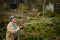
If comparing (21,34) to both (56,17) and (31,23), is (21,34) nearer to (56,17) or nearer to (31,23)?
(31,23)

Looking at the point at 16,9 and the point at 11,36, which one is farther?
the point at 16,9

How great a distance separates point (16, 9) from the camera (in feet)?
23.0

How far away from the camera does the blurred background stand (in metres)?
6.96

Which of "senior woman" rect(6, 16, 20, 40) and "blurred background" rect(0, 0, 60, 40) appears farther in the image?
"blurred background" rect(0, 0, 60, 40)

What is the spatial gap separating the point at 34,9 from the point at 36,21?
354 millimetres

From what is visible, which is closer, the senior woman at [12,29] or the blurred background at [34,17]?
the senior woman at [12,29]

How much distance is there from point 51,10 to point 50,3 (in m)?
0.21

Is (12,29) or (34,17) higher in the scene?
(12,29)

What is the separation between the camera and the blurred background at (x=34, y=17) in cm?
696

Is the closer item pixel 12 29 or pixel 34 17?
pixel 12 29

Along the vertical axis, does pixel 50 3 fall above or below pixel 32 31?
above

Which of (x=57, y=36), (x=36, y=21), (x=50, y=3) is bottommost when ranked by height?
(x=57, y=36)

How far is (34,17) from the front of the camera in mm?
7027

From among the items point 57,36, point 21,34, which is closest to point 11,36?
point 21,34
